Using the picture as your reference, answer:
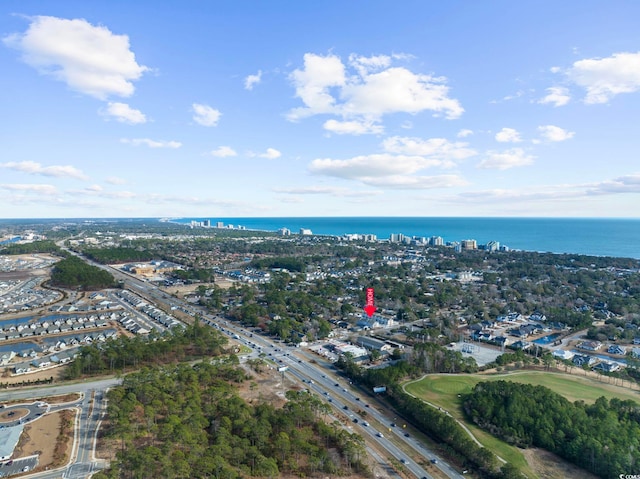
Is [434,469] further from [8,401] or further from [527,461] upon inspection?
[8,401]

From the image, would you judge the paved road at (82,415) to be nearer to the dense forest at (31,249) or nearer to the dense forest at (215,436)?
the dense forest at (215,436)

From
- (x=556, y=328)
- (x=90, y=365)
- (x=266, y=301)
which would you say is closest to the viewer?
(x=90, y=365)

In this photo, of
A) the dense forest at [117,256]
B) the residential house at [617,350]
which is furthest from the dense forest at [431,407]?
the dense forest at [117,256]

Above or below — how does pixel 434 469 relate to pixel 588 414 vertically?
below

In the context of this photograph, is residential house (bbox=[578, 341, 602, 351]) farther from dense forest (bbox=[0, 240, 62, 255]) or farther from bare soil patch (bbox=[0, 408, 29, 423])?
dense forest (bbox=[0, 240, 62, 255])

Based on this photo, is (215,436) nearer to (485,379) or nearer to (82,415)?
(82,415)

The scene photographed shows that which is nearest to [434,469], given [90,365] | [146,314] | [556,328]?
[90,365]
